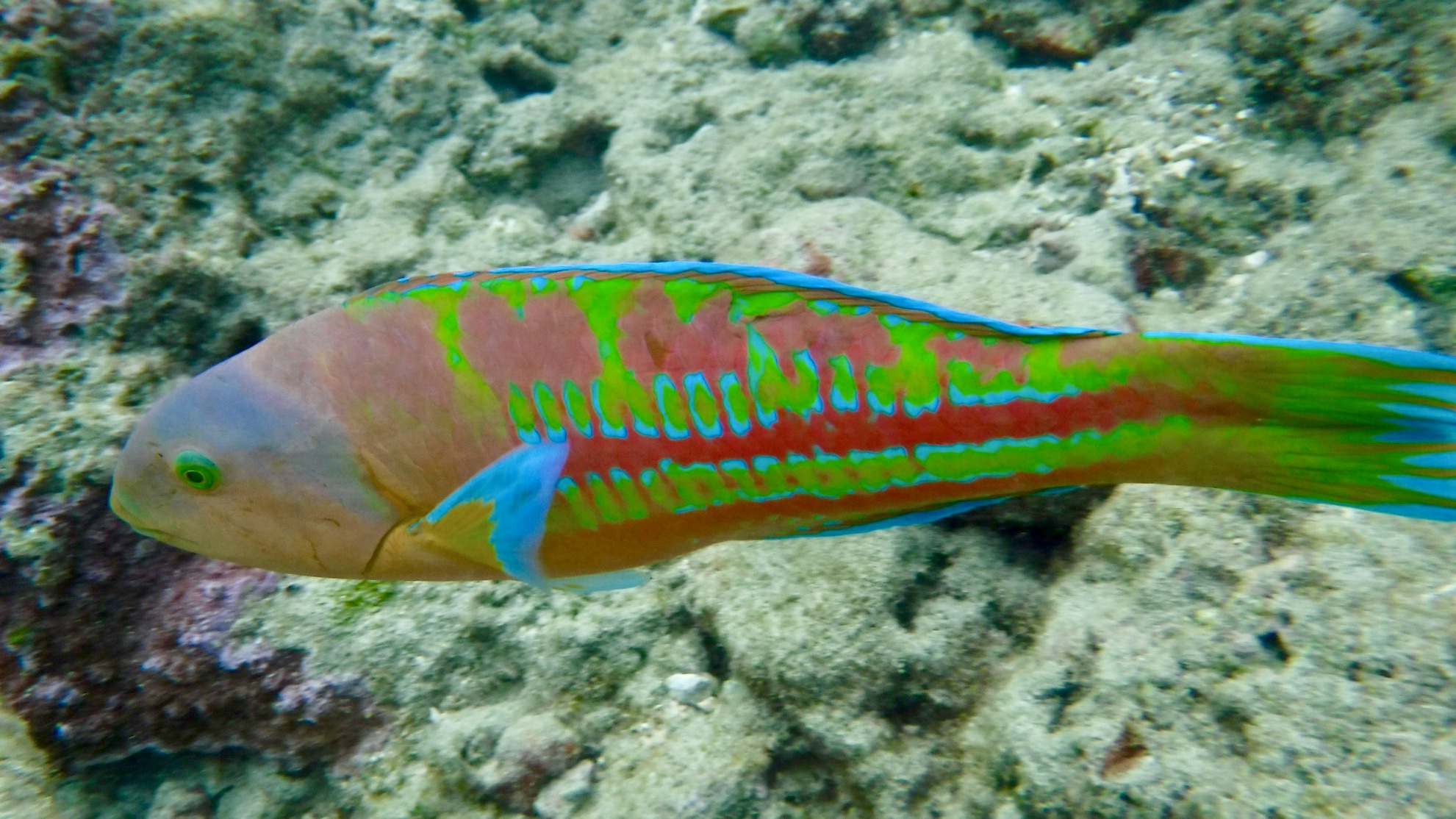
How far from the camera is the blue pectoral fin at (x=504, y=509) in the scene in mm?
1633

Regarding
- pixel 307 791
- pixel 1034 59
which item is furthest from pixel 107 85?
pixel 1034 59

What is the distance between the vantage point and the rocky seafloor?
1938 millimetres

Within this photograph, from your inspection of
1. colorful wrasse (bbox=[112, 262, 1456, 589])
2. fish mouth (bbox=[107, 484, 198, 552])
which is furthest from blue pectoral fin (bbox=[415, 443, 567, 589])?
fish mouth (bbox=[107, 484, 198, 552])

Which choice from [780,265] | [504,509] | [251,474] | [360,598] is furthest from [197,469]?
[780,265]

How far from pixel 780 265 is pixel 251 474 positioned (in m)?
1.99

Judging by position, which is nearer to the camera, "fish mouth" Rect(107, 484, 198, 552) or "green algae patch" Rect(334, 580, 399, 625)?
"fish mouth" Rect(107, 484, 198, 552)

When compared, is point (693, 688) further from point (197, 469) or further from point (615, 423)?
point (197, 469)

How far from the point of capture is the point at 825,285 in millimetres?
1638

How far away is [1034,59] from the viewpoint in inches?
152

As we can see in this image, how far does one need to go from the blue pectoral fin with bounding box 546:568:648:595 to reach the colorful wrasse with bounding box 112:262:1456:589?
10cm

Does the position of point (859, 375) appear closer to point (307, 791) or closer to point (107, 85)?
point (307, 791)

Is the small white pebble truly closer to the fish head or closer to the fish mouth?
the fish head

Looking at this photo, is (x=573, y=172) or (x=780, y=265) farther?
(x=573, y=172)

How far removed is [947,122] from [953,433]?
254 centimetres
